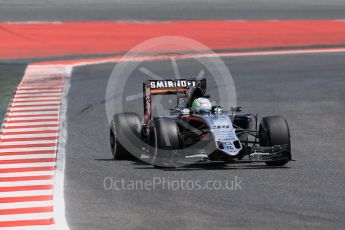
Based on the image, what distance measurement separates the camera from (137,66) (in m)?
35.3

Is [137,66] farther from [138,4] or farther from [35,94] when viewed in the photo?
[138,4]

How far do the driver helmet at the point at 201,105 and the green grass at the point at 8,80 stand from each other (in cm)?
746

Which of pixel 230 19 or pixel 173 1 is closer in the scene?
pixel 230 19

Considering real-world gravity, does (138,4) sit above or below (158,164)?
above

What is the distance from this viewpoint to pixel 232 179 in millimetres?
16641

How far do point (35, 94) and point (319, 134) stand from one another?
34.2ft

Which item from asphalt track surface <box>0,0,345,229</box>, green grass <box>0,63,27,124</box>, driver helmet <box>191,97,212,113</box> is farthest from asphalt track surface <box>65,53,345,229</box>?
green grass <box>0,63,27,124</box>

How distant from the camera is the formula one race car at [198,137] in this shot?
57.3 feet

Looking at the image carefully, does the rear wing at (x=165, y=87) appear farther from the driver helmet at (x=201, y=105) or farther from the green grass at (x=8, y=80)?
the green grass at (x=8, y=80)

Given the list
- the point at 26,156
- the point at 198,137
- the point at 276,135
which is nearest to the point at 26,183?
the point at 26,156

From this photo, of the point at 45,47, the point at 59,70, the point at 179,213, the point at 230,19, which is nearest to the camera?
the point at 179,213

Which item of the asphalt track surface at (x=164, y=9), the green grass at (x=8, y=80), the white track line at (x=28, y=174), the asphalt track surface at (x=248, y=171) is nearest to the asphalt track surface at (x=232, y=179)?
the asphalt track surface at (x=248, y=171)

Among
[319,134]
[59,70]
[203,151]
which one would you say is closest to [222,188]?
[203,151]

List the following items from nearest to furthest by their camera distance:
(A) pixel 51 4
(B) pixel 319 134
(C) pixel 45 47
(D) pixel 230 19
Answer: (B) pixel 319 134, (C) pixel 45 47, (D) pixel 230 19, (A) pixel 51 4
